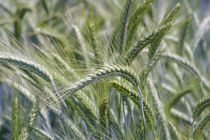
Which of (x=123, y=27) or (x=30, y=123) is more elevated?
(x=123, y=27)

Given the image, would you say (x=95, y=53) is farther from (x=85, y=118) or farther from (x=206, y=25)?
(x=206, y=25)

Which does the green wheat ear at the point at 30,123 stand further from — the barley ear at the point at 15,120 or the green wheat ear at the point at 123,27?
the green wheat ear at the point at 123,27

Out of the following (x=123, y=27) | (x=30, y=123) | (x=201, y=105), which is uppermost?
(x=123, y=27)

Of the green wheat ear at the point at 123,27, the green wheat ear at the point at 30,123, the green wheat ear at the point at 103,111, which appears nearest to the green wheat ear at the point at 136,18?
the green wheat ear at the point at 123,27

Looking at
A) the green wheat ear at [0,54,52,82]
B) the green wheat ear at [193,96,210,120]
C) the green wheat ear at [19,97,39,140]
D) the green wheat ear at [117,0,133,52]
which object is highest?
the green wheat ear at [117,0,133,52]

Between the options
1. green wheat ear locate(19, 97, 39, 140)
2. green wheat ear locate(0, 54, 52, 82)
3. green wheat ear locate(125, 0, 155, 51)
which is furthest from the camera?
green wheat ear locate(125, 0, 155, 51)

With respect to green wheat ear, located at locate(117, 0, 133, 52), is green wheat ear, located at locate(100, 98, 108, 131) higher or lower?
lower

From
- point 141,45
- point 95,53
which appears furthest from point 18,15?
point 141,45

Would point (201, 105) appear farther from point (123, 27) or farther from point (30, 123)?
point (30, 123)

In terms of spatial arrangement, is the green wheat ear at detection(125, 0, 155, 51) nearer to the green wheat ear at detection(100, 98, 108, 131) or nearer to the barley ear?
the green wheat ear at detection(100, 98, 108, 131)

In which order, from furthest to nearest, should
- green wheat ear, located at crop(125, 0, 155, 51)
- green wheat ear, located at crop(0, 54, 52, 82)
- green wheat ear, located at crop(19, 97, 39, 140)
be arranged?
green wheat ear, located at crop(125, 0, 155, 51) < green wheat ear, located at crop(19, 97, 39, 140) < green wheat ear, located at crop(0, 54, 52, 82)

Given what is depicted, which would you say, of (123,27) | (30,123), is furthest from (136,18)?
(30,123)

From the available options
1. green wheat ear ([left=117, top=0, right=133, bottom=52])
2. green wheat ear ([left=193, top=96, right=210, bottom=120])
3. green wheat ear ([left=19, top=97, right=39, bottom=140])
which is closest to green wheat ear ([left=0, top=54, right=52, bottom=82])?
green wheat ear ([left=19, top=97, right=39, bottom=140])

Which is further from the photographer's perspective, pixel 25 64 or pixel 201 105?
pixel 201 105
